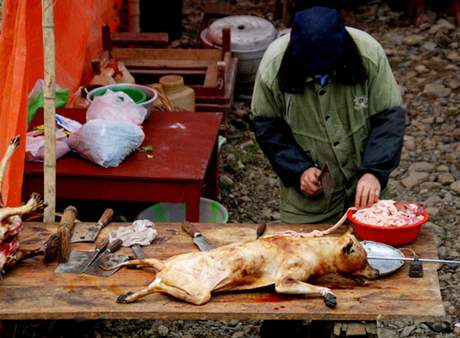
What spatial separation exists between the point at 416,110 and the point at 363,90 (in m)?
4.96

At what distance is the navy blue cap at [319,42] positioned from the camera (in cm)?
441

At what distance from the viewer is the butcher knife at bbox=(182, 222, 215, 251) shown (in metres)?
4.39

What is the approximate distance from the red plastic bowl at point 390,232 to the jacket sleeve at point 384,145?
368 mm

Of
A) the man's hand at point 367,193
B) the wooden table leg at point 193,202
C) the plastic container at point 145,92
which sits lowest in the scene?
the wooden table leg at point 193,202

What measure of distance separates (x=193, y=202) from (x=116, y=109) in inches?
43.1

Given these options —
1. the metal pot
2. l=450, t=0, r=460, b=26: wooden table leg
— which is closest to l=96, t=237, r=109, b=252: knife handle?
the metal pot

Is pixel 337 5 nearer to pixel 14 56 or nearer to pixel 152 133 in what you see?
pixel 152 133

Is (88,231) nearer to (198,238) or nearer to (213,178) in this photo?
(198,238)

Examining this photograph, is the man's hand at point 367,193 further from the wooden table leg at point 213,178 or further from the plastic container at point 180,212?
the wooden table leg at point 213,178

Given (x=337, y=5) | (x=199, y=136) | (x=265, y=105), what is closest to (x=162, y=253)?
(x=265, y=105)

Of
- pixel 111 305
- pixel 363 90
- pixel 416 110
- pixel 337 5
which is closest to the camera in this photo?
pixel 111 305

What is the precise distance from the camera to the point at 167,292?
3.92m

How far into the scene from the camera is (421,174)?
8.17 metres

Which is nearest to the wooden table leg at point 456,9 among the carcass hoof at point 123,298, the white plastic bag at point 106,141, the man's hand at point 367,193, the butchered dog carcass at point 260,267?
the white plastic bag at point 106,141
